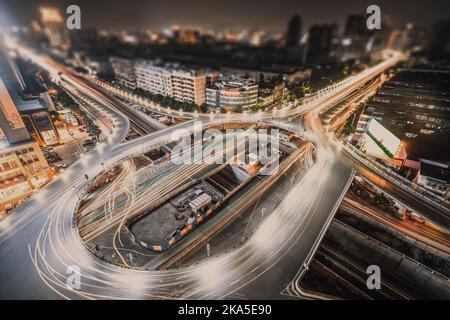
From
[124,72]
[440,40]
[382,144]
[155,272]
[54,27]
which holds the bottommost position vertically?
[155,272]

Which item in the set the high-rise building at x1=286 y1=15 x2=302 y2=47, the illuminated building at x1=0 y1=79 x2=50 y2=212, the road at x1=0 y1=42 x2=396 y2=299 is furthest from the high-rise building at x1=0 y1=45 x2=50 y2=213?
the high-rise building at x1=286 y1=15 x2=302 y2=47

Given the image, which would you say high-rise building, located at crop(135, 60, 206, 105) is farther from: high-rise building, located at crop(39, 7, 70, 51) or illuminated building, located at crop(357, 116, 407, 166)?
high-rise building, located at crop(39, 7, 70, 51)

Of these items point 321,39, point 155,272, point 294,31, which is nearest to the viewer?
point 155,272

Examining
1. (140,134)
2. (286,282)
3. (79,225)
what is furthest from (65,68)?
(286,282)

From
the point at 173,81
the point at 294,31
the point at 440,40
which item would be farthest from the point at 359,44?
the point at 173,81

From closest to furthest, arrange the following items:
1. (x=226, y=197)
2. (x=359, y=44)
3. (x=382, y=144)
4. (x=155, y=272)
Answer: (x=155, y=272) < (x=226, y=197) < (x=382, y=144) < (x=359, y=44)

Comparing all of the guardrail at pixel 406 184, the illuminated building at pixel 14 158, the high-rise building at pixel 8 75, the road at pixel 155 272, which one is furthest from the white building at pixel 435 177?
the high-rise building at pixel 8 75

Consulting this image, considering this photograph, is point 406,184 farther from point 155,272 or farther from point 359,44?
point 359,44
